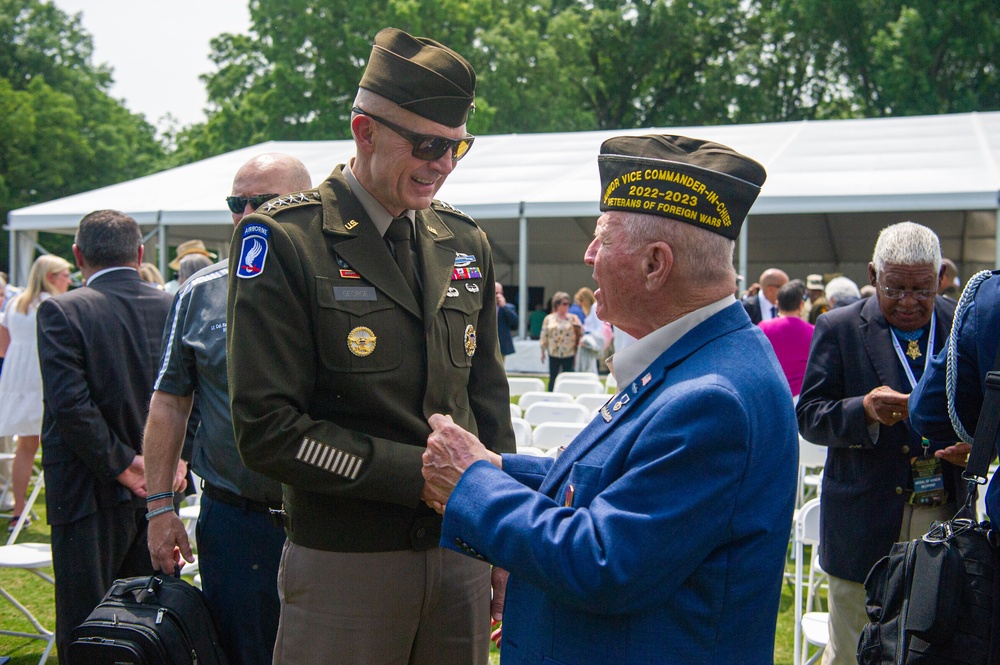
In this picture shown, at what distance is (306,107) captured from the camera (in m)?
31.6

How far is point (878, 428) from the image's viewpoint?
3.17 meters

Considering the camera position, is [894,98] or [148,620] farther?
[894,98]

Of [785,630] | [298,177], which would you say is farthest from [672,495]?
[785,630]

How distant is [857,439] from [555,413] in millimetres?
4154

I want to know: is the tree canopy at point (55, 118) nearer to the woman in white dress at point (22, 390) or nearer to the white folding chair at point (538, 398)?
the woman in white dress at point (22, 390)

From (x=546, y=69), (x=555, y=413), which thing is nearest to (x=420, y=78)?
(x=555, y=413)

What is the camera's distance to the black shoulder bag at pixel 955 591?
7.09 feet

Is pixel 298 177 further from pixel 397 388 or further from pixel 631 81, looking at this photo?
pixel 631 81

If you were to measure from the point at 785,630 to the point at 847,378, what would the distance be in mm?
2132

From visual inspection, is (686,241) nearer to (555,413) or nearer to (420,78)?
(420,78)

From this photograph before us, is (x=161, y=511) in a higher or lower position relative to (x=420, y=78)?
lower

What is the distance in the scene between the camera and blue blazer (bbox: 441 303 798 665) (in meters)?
1.47

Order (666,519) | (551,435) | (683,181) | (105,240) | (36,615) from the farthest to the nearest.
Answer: (551,435) → (36,615) → (105,240) → (683,181) → (666,519)

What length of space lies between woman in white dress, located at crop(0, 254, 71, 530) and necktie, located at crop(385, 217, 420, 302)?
5.24 m
